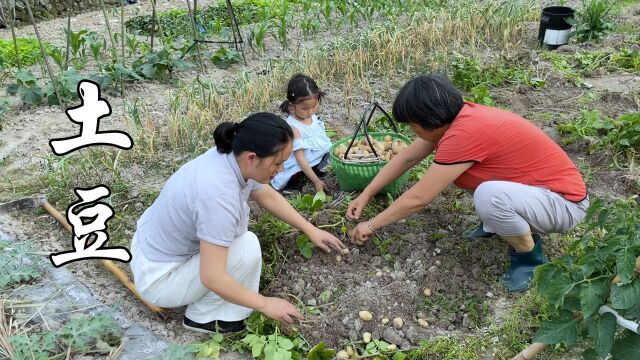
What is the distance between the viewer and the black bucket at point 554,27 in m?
5.68

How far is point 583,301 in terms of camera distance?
5.56 ft

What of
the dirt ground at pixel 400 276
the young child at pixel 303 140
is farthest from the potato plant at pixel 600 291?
the young child at pixel 303 140

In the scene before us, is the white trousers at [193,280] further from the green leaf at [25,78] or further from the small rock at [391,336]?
the green leaf at [25,78]

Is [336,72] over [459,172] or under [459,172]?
under

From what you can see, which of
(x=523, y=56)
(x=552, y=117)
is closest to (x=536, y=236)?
(x=552, y=117)

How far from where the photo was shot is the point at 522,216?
8.44ft

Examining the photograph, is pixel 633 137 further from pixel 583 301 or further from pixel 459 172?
pixel 583 301

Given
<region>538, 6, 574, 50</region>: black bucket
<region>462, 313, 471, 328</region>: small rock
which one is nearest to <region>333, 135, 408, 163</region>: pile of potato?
<region>462, 313, 471, 328</region>: small rock

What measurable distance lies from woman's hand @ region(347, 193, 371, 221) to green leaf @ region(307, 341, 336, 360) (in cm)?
78

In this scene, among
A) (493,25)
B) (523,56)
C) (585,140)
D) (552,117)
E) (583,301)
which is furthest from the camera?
(493,25)

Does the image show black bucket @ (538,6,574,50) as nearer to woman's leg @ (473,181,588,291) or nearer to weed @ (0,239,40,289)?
woman's leg @ (473,181,588,291)

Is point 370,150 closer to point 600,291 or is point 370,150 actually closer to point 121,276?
point 121,276

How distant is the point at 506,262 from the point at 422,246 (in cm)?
41

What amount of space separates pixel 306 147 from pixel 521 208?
1.42 metres
